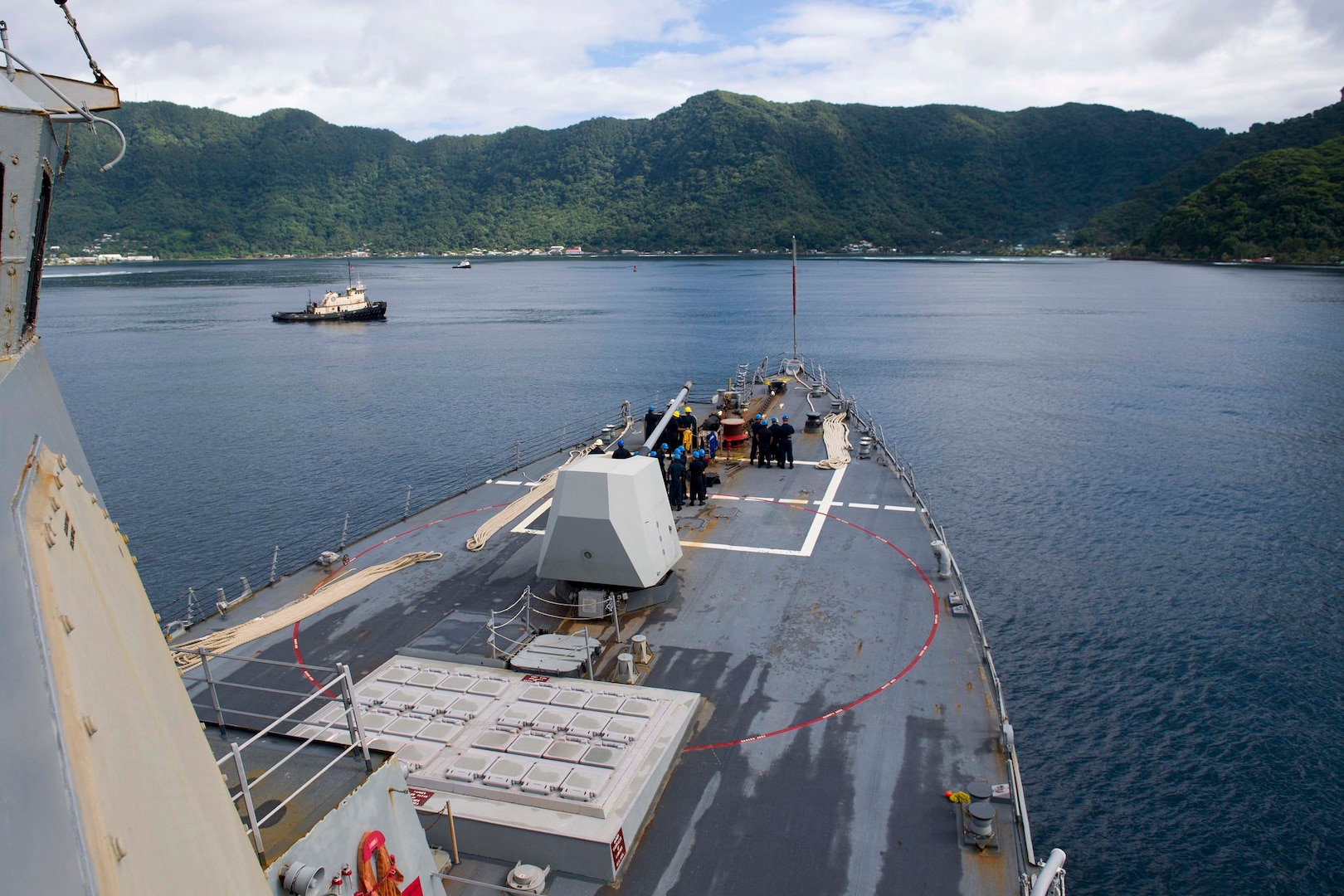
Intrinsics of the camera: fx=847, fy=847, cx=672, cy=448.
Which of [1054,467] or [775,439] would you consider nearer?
[775,439]

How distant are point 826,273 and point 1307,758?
6155 inches

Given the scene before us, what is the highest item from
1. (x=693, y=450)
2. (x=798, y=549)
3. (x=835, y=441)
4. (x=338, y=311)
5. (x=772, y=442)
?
(x=338, y=311)

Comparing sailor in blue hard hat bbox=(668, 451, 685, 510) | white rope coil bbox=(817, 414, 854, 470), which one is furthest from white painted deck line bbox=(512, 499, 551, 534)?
white rope coil bbox=(817, 414, 854, 470)

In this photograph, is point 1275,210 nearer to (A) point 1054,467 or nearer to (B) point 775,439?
(A) point 1054,467

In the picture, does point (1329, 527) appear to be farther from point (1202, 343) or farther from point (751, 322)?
point (751, 322)

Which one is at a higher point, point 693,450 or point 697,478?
point 693,450

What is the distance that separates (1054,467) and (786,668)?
26.3m

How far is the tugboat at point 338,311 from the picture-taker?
308 feet

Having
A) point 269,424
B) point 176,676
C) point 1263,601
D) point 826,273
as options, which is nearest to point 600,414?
point 269,424

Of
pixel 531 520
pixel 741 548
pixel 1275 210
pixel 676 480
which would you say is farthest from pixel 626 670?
pixel 1275 210

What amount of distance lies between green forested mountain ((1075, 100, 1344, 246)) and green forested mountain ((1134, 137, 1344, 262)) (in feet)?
95.3

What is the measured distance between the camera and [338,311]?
315 ft

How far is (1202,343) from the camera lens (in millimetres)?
64875

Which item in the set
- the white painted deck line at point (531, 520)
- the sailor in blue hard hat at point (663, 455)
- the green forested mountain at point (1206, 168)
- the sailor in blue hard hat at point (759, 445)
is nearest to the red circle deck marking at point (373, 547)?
the white painted deck line at point (531, 520)
